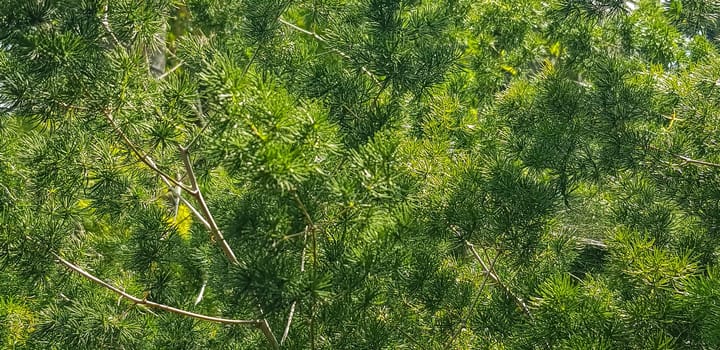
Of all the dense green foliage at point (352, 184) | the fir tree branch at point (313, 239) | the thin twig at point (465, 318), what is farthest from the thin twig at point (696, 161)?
the fir tree branch at point (313, 239)

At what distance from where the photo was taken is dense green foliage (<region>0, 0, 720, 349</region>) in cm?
197

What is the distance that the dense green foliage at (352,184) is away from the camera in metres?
1.97

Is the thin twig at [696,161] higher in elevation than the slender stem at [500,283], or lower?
higher

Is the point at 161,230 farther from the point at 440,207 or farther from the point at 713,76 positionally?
the point at 713,76

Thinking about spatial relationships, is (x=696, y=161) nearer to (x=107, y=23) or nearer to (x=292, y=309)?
(x=292, y=309)

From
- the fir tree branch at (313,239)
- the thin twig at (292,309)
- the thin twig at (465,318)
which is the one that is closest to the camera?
the fir tree branch at (313,239)

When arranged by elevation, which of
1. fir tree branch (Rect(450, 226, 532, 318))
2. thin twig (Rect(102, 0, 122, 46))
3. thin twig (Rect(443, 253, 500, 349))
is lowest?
thin twig (Rect(443, 253, 500, 349))

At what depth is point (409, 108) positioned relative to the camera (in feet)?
8.62

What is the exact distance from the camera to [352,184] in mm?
1904

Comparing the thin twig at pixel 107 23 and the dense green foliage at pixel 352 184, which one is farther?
the thin twig at pixel 107 23

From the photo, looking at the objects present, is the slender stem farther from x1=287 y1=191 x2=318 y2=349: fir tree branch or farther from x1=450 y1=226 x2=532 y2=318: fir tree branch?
x1=287 y1=191 x2=318 y2=349: fir tree branch

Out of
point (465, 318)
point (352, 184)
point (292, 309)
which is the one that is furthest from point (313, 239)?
point (465, 318)

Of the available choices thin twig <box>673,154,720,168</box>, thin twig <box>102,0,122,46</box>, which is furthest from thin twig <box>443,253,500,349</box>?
thin twig <box>102,0,122,46</box>

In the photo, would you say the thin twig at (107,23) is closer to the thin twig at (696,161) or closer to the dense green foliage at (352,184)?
the dense green foliage at (352,184)
